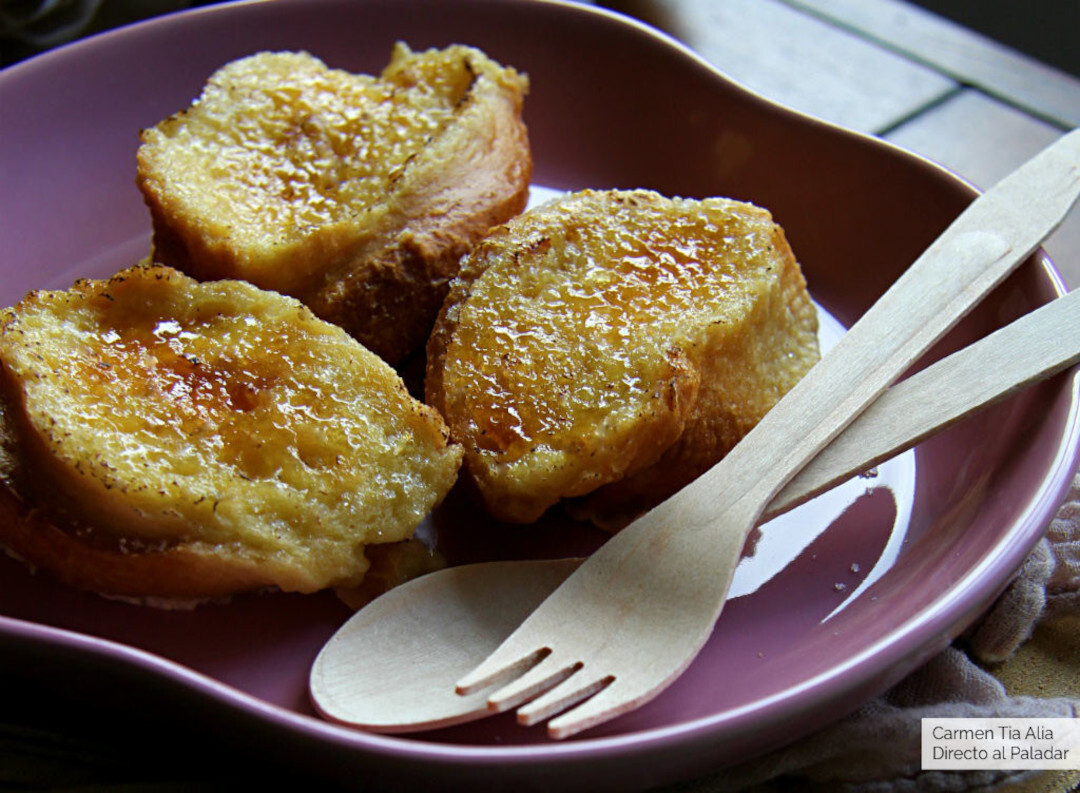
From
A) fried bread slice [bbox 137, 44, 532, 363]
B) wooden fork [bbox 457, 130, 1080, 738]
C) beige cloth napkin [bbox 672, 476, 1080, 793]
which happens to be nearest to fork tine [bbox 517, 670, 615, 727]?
wooden fork [bbox 457, 130, 1080, 738]

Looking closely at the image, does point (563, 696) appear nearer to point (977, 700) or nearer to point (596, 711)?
point (596, 711)

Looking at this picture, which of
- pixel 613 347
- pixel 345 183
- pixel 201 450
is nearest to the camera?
pixel 201 450

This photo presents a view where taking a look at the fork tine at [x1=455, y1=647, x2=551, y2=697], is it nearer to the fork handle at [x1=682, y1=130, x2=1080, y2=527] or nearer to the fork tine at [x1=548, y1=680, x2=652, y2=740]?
the fork tine at [x1=548, y1=680, x2=652, y2=740]

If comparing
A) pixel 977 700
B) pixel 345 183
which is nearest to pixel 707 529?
pixel 977 700

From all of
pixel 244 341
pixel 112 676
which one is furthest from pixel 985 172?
pixel 112 676

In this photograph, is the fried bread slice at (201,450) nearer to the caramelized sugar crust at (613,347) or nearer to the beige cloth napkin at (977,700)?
the caramelized sugar crust at (613,347)

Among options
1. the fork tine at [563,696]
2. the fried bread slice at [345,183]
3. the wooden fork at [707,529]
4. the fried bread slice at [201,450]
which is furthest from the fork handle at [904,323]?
the fried bread slice at [345,183]
